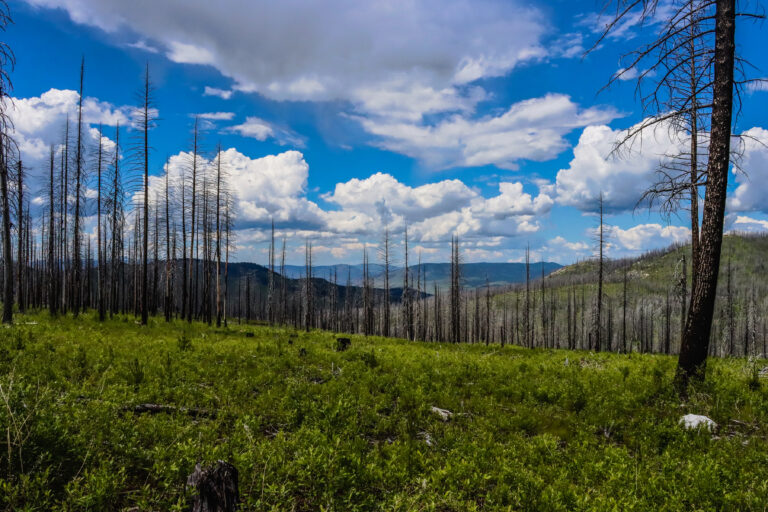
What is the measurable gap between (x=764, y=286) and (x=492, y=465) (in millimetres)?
230856

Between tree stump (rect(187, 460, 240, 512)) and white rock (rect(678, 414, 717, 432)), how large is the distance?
8.32 m

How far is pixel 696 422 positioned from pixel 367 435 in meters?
6.71

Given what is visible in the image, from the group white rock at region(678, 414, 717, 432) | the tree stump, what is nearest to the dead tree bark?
white rock at region(678, 414, 717, 432)

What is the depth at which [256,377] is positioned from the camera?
9242 millimetres

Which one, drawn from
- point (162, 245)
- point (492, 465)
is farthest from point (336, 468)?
point (162, 245)

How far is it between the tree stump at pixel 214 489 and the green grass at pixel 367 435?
0.68ft

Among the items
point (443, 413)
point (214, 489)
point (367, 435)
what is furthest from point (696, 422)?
point (214, 489)

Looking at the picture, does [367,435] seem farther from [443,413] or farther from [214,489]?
[214,489]

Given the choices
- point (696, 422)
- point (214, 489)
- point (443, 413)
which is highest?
point (214, 489)

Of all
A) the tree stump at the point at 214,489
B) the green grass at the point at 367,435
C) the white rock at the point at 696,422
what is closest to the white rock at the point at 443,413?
the green grass at the point at 367,435

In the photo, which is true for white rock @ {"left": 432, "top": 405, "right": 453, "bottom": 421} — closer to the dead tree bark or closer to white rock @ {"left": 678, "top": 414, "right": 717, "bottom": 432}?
white rock @ {"left": 678, "top": 414, "right": 717, "bottom": 432}

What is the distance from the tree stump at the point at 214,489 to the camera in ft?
11.7

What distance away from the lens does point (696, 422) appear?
7.29 metres

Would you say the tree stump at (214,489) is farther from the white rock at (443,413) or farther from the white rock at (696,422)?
the white rock at (696,422)
